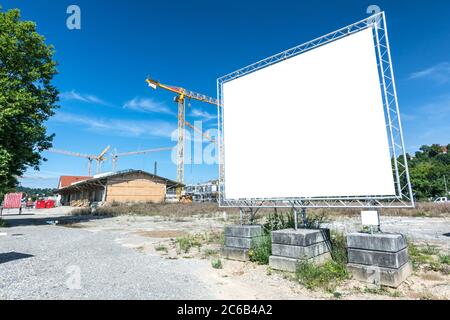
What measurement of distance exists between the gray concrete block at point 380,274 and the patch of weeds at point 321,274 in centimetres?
24

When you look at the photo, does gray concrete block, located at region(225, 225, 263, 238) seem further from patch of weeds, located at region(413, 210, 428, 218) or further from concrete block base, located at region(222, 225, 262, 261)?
patch of weeds, located at region(413, 210, 428, 218)

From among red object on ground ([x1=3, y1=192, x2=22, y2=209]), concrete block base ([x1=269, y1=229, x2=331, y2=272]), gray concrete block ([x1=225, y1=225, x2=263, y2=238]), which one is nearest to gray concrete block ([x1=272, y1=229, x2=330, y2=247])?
concrete block base ([x1=269, y1=229, x2=331, y2=272])

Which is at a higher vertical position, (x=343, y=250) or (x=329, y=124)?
(x=329, y=124)

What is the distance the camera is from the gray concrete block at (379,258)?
5.16 meters

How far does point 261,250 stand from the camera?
7.23 metres

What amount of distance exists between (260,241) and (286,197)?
1480 millimetres

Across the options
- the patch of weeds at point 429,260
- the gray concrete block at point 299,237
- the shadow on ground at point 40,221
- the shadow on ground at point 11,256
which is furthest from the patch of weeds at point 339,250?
the shadow on ground at point 40,221

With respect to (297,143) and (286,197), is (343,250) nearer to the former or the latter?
(286,197)

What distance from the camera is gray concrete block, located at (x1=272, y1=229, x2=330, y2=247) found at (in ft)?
20.4

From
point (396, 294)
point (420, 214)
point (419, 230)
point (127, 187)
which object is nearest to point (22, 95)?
point (396, 294)

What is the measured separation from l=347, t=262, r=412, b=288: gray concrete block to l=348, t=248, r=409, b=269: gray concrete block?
0.25 feet

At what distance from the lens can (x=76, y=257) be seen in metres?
7.86

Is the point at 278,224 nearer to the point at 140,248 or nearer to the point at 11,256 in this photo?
the point at 140,248
